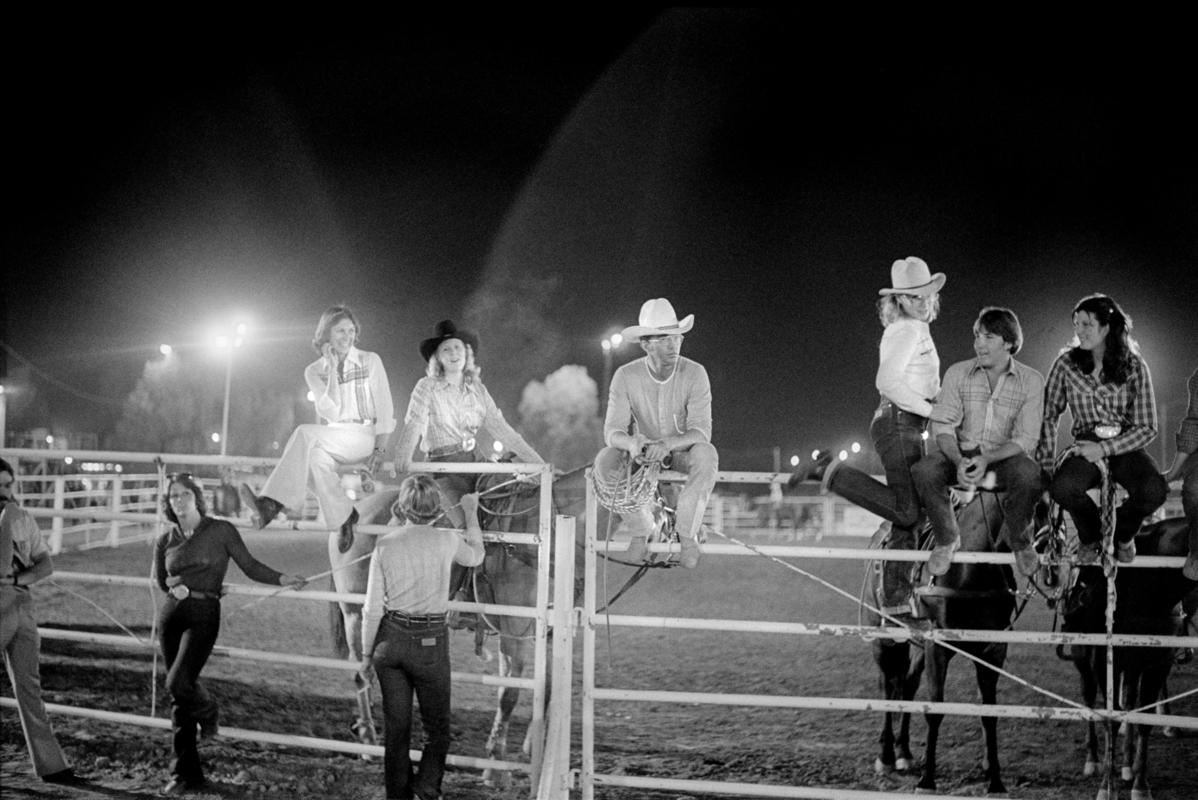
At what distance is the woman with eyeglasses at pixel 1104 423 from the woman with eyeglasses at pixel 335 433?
164 inches

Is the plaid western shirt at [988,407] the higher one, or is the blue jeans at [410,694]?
the plaid western shirt at [988,407]

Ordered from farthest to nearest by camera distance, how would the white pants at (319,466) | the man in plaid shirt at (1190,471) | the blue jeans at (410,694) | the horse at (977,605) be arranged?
the horse at (977,605), the white pants at (319,466), the blue jeans at (410,694), the man in plaid shirt at (1190,471)

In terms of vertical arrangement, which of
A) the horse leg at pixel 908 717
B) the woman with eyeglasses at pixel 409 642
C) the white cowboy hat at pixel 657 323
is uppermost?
the white cowboy hat at pixel 657 323

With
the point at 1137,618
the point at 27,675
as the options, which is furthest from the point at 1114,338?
the point at 27,675

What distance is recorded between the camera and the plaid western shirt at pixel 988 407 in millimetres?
5258

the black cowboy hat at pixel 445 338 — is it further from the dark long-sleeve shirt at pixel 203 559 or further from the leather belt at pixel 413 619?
the leather belt at pixel 413 619

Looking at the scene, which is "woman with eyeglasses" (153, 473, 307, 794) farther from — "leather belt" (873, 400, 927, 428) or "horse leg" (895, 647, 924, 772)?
"horse leg" (895, 647, 924, 772)

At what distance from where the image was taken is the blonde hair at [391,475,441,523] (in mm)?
5332

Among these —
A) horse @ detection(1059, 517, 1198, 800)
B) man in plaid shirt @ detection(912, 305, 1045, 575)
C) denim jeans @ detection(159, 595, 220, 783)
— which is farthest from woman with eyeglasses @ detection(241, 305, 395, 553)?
A: horse @ detection(1059, 517, 1198, 800)

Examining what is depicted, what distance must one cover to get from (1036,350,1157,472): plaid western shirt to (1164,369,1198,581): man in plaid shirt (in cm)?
23

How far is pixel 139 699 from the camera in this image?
313 inches

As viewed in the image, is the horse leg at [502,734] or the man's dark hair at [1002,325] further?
the horse leg at [502,734]

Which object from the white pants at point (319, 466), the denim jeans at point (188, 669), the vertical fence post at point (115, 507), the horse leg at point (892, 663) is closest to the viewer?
the denim jeans at point (188, 669)

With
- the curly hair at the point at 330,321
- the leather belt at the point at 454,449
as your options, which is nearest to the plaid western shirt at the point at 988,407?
the leather belt at the point at 454,449
